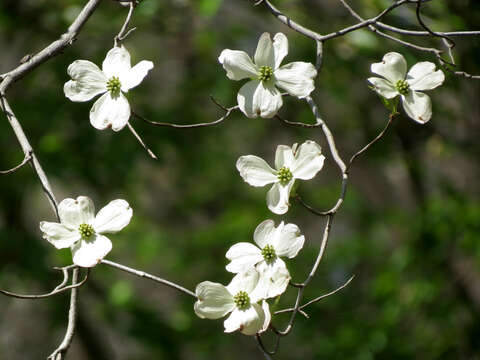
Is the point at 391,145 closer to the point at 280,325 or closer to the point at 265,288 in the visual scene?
the point at 280,325

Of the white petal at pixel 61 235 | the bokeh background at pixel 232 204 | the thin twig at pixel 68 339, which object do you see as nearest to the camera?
the thin twig at pixel 68 339

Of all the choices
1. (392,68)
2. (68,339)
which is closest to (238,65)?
(392,68)

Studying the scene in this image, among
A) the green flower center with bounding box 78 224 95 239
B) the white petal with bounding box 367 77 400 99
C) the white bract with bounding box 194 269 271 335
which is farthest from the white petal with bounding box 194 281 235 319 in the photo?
the white petal with bounding box 367 77 400 99

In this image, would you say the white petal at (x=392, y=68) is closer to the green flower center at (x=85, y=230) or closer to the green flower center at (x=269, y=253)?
the green flower center at (x=269, y=253)

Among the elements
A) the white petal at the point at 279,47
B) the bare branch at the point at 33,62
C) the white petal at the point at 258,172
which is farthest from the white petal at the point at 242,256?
the bare branch at the point at 33,62

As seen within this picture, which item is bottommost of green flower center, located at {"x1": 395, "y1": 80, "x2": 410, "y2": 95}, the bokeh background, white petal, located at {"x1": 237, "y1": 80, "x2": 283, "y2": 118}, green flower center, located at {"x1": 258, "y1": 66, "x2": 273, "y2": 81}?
the bokeh background

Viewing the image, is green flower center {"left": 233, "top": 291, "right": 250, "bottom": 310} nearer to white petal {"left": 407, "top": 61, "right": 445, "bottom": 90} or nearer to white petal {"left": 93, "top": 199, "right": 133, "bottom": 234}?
white petal {"left": 93, "top": 199, "right": 133, "bottom": 234}
